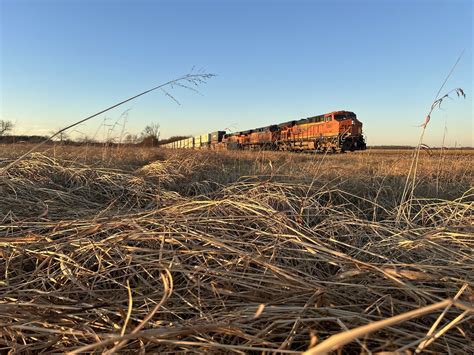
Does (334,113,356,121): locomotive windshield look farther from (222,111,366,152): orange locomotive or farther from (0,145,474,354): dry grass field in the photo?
(0,145,474,354): dry grass field

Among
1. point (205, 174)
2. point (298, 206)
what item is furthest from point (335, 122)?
point (298, 206)

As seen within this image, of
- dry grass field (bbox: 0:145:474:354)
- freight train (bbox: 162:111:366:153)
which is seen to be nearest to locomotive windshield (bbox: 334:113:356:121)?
freight train (bbox: 162:111:366:153)

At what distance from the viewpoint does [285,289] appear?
3.78ft

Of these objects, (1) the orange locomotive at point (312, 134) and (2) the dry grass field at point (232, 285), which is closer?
(2) the dry grass field at point (232, 285)

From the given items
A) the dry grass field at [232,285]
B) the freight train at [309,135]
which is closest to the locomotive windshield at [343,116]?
the freight train at [309,135]

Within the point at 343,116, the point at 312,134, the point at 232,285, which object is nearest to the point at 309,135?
the point at 312,134

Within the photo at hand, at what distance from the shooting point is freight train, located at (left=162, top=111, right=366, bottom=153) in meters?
20.3

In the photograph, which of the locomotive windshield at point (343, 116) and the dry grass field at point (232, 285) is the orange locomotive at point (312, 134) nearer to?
the locomotive windshield at point (343, 116)

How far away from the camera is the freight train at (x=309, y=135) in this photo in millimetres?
20297

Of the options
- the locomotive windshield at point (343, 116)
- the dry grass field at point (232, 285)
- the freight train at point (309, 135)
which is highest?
the locomotive windshield at point (343, 116)

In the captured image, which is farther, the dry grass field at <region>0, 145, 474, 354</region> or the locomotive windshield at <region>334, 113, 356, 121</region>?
the locomotive windshield at <region>334, 113, 356, 121</region>

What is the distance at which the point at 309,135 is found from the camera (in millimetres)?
24562

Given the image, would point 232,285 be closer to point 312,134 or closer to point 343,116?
point 343,116

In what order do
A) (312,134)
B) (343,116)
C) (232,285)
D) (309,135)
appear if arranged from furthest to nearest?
(309,135)
(312,134)
(343,116)
(232,285)
